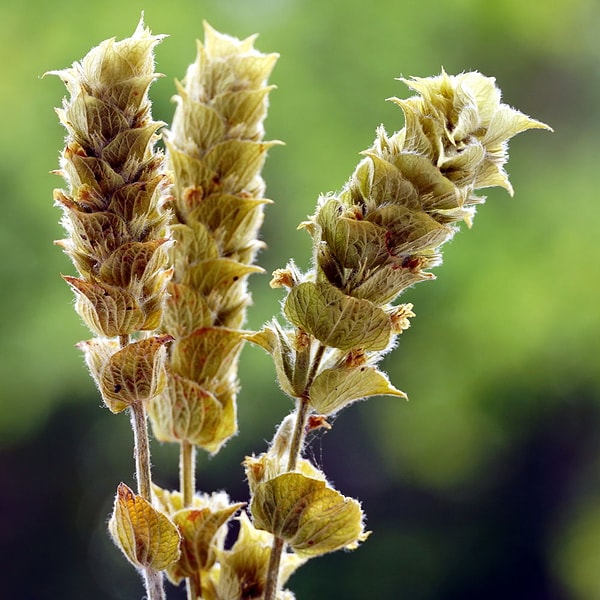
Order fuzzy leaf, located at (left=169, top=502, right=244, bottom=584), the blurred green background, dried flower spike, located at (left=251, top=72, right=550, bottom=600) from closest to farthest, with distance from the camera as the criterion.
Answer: dried flower spike, located at (left=251, top=72, right=550, bottom=600) → fuzzy leaf, located at (left=169, top=502, right=244, bottom=584) → the blurred green background

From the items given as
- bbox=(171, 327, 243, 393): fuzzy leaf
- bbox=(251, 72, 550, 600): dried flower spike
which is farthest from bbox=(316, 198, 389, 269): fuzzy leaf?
bbox=(171, 327, 243, 393): fuzzy leaf

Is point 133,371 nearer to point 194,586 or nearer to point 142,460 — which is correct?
point 142,460

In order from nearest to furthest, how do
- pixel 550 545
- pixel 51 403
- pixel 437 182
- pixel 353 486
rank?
pixel 437 182, pixel 51 403, pixel 353 486, pixel 550 545

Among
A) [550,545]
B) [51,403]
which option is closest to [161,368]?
[51,403]

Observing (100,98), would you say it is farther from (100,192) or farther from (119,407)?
(119,407)

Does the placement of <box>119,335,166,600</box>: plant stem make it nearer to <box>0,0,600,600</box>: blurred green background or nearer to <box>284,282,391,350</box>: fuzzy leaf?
<box>284,282,391,350</box>: fuzzy leaf

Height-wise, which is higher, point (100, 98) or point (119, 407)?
point (100, 98)
